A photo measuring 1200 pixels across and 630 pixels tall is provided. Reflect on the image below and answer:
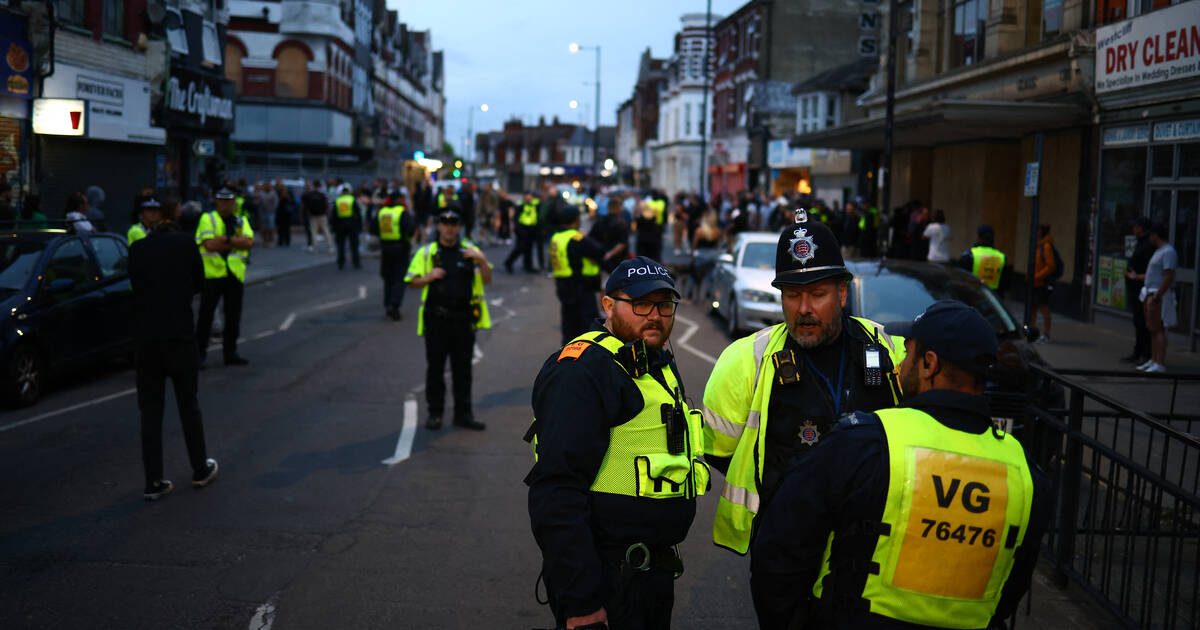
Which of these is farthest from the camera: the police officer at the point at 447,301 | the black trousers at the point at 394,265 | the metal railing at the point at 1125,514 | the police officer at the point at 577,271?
the black trousers at the point at 394,265

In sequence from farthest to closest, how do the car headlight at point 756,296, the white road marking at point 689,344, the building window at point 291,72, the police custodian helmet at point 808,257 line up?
the building window at point 291,72 < the car headlight at point 756,296 < the white road marking at point 689,344 < the police custodian helmet at point 808,257

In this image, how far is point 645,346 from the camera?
141 inches

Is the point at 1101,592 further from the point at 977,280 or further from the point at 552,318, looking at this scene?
the point at 552,318

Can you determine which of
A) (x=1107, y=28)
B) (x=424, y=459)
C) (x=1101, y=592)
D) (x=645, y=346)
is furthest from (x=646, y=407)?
(x=1107, y=28)

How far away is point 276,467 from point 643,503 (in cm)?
565

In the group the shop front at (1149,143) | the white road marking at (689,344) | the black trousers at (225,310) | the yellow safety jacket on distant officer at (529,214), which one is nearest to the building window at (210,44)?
the yellow safety jacket on distant officer at (529,214)

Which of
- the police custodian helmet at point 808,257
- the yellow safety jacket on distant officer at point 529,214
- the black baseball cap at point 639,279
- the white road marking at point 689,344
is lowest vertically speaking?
the white road marking at point 689,344

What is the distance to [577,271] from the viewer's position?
37.7ft

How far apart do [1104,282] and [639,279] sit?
57.5 ft

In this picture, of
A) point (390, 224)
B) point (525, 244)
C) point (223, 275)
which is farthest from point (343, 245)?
point (223, 275)

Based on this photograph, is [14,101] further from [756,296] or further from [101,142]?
[756,296]

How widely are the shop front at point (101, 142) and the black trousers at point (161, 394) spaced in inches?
604

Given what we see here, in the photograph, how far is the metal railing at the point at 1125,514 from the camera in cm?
489

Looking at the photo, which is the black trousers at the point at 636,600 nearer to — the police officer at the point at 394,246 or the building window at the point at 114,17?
the police officer at the point at 394,246
